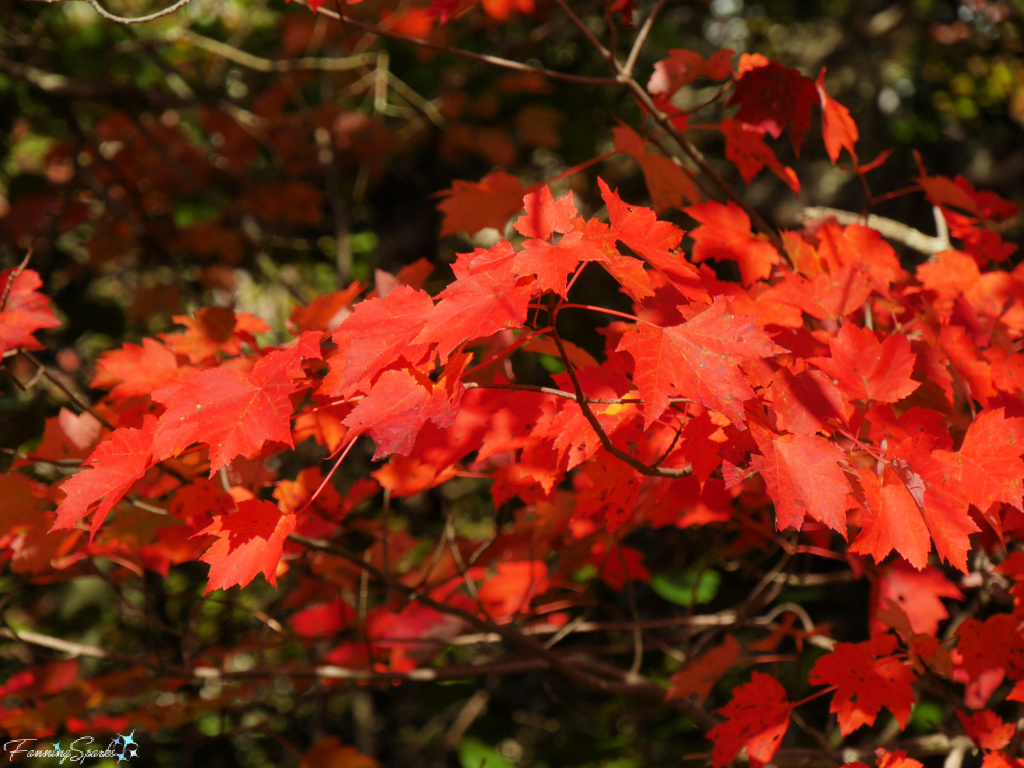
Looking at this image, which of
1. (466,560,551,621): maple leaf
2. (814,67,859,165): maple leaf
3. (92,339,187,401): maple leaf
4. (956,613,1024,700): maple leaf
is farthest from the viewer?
(466,560,551,621): maple leaf

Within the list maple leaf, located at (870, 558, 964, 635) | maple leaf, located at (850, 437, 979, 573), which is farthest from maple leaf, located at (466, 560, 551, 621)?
maple leaf, located at (850, 437, 979, 573)

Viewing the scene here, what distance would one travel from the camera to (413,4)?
3270mm

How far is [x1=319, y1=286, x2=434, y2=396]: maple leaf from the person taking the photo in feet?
2.82

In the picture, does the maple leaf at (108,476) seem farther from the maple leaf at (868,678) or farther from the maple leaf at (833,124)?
the maple leaf at (833,124)

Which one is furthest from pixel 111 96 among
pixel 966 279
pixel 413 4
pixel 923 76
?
pixel 923 76

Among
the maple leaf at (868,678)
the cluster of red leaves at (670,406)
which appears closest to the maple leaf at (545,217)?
the cluster of red leaves at (670,406)

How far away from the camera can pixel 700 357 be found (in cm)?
84

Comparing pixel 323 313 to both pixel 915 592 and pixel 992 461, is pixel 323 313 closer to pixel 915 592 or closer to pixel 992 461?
pixel 992 461

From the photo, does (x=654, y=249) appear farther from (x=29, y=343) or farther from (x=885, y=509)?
(x=29, y=343)

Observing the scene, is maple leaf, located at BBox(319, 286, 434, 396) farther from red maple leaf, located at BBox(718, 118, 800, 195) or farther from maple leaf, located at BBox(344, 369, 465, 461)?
red maple leaf, located at BBox(718, 118, 800, 195)

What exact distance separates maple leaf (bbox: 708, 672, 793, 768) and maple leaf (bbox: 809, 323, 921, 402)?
1.69 feet

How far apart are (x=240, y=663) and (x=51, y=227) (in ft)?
→ 9.80

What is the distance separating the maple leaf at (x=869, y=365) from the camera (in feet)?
3.22

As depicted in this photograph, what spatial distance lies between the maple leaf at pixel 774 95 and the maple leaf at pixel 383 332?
0.77 metres
